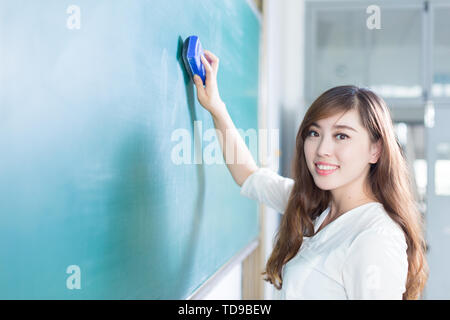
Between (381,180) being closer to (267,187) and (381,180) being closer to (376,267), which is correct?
(376,267)

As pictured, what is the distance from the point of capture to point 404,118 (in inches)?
130

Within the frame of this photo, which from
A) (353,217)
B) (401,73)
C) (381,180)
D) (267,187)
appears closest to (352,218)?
(353,217)

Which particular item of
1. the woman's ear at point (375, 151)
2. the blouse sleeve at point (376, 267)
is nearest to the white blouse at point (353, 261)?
the blouse sleeve at point (376, 267)

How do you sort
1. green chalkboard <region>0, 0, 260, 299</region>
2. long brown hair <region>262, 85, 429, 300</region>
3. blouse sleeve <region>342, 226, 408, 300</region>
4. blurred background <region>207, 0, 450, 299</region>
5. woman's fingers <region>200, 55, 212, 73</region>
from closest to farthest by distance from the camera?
green chalkboard <region>0, 0, 260, 299</region>
blouse sleeve <region>342, 226, 408, 300</region>
long brown hair <region>262, 85, 429, 300</region>
woman's fingers <region>200, 55, 212, 73</region>
blurred background <region>207, 0, 450, 299</region>

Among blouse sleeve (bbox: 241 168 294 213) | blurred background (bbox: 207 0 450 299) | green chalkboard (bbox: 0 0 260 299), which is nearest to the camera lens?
green chalkboard (bbox: 0 0 260 299)

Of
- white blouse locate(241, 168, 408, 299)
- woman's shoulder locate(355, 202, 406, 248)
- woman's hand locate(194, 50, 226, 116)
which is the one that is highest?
woman's hand locate(194, 50, 226, 116)

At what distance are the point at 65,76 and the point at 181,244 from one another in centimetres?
64

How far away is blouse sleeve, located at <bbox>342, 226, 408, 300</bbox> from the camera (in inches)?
34.1

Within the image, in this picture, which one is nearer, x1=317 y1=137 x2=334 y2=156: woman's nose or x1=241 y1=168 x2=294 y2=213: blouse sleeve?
x1=317 y1=137 x2=334 y2=156: woman's nose

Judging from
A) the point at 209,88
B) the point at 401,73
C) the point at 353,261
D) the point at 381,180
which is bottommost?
the point at 353,261

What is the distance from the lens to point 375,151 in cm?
108

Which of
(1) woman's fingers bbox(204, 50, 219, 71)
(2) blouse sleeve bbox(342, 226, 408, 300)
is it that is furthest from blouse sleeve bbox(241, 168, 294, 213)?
(2) blouse sleeve bbox(342, 226, 408, 300)

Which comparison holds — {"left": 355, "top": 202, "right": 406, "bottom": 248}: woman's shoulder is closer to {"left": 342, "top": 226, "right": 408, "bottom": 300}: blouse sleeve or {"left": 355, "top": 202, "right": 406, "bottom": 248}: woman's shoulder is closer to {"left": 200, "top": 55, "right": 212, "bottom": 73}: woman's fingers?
{"left": 342, "top": 226, "right": 408, "bottom": 300}: blouse sleeve

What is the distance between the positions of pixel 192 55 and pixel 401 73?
106 inches
